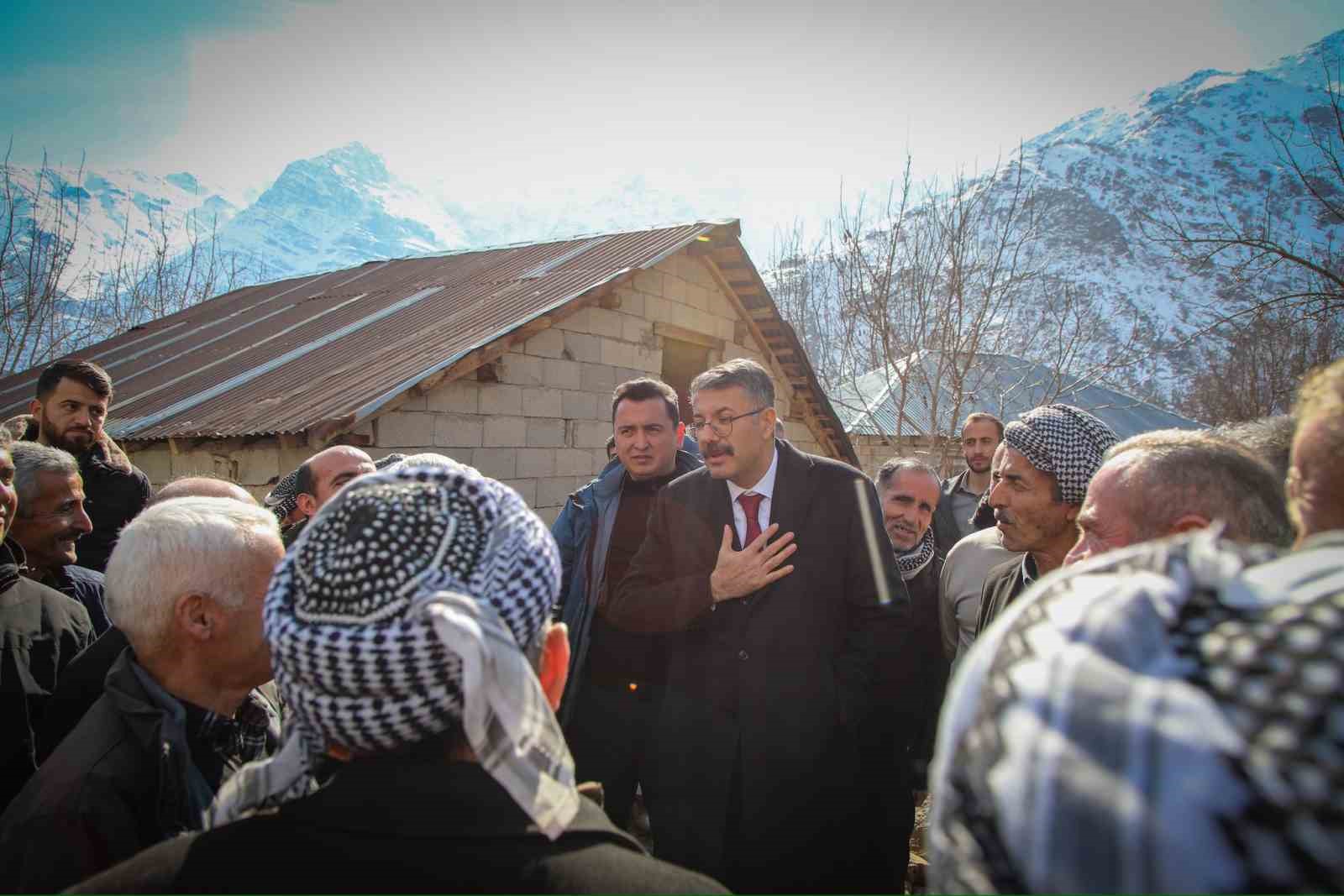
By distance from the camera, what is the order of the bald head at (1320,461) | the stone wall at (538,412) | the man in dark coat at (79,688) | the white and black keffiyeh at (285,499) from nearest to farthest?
the bald head at (1320,461), the man in dark coat at (79,688), the white and black keffiyeh at (285,499), the stone wall at (538,412)

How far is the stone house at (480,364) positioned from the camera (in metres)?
6.35

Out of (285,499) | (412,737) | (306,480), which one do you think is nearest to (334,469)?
(306,480)

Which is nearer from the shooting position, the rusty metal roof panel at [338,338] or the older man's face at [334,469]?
the older man's face at [334,469]

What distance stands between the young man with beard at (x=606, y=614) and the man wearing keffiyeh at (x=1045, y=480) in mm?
1723

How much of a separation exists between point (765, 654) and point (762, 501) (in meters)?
0.65

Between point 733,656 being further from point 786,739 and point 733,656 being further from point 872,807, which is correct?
point 872,807

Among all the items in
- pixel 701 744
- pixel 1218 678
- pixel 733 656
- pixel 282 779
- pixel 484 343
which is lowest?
pixel 701 744

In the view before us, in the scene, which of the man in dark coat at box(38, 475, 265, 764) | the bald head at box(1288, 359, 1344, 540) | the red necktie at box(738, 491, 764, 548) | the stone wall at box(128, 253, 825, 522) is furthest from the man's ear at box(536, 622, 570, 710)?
the stone wall at box(128, 253, 825, 522)

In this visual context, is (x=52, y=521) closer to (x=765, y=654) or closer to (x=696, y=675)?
(x=696, y=675)

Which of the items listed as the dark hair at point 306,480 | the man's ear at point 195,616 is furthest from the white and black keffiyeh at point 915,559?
the man's ear at point 195,616

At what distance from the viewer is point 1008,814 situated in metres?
0.65

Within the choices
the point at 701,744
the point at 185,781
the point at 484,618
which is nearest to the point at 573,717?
the point at 701,744

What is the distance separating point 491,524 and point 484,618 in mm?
175

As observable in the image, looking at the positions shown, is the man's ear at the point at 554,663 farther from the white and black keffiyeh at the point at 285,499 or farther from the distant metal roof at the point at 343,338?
the distant metal roof at the point at 343,338
